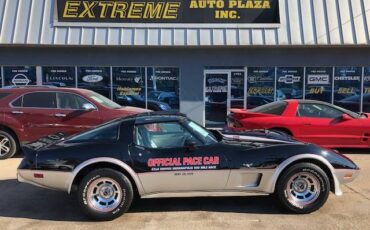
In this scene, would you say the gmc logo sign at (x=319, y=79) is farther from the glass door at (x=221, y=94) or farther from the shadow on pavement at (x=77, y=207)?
the shadow on pavement at (x=77, y=207)

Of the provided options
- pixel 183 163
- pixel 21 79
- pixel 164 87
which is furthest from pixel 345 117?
pixel 21 79

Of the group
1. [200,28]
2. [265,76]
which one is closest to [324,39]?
[265,76]

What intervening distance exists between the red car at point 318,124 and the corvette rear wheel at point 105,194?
17.3 ft

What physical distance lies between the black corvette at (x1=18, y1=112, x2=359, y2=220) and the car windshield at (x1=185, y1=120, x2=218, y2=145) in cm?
5

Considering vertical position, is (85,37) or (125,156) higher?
(85,37)

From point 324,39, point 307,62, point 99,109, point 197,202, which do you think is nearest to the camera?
point 197,202

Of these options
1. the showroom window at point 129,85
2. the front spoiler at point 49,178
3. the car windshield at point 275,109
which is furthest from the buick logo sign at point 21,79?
the front spoiler at point 49,178

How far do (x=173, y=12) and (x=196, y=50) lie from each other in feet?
4.82

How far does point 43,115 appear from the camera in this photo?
9.99 meters

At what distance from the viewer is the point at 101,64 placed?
15.2 m

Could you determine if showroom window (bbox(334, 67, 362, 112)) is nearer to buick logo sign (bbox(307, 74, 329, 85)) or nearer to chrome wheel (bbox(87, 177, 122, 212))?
buick logo sign (bbox(307, 74, 329, 85))

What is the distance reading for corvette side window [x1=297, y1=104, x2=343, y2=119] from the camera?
10.3 m

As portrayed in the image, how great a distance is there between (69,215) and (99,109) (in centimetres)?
446

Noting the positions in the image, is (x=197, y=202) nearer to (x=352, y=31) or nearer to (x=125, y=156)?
(x=125, y=156)
